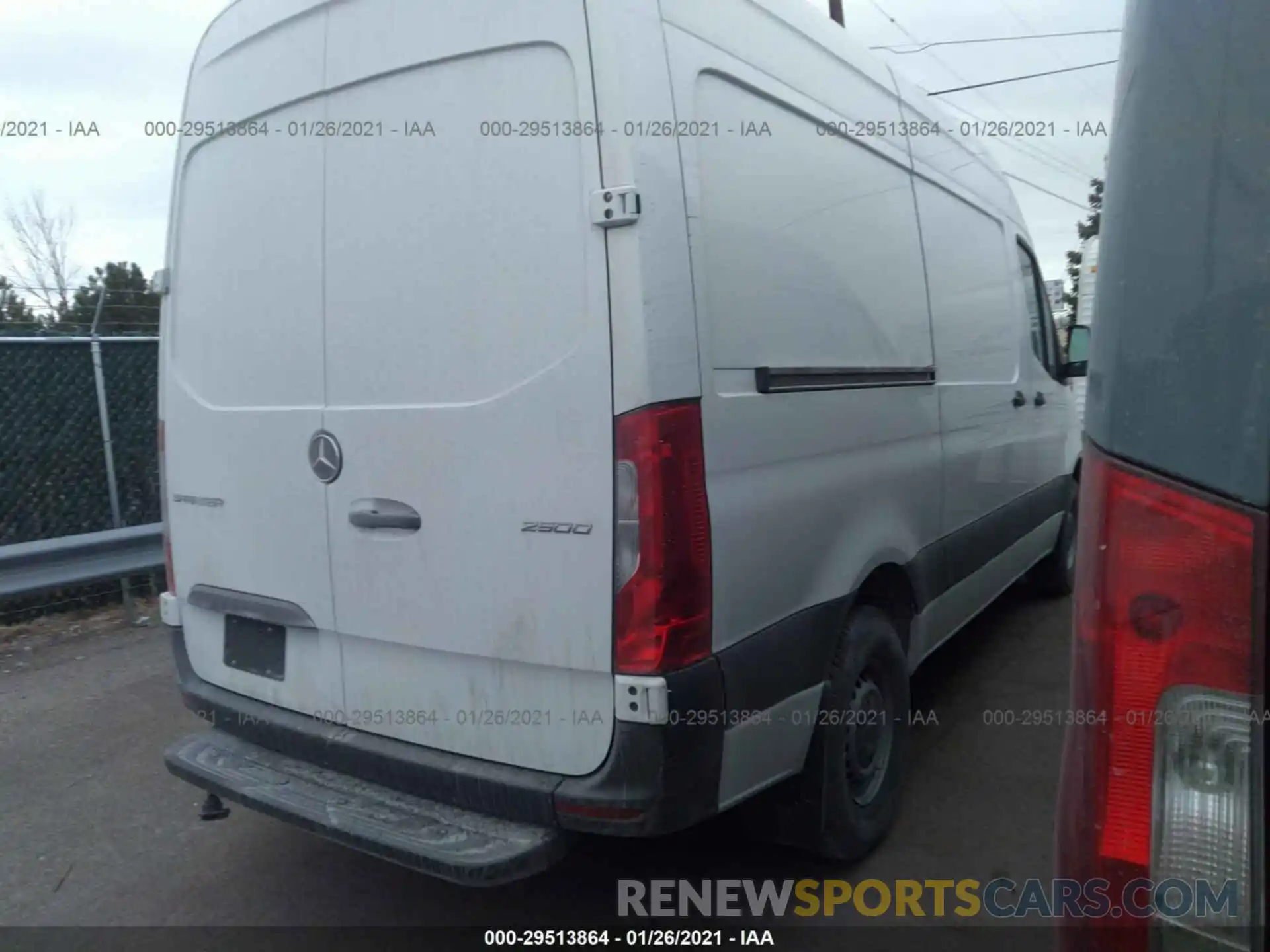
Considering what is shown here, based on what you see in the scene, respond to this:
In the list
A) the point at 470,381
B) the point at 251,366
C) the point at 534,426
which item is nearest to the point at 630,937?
the point at 534,426

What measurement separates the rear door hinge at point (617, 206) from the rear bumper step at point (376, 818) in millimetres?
1455

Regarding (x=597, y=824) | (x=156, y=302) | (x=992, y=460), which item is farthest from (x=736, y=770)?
(x=156, y=302)

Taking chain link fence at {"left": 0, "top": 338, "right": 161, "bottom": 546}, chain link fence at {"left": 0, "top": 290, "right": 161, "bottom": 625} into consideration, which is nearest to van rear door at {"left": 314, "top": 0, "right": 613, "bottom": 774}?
chain link fence at {"left": 0, "top": 290, "right": 161, "bottom": 625}

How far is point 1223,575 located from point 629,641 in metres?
1.35

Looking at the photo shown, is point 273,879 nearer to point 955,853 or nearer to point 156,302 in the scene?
point 955,853

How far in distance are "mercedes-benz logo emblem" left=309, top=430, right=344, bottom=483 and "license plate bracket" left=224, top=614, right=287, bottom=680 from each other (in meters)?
0.53

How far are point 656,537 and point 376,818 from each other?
1074 mm

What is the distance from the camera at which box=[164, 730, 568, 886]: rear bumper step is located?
240cm

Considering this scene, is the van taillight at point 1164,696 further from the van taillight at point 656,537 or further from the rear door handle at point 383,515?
the rear door handle at point 383,515

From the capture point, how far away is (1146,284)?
1.30 m

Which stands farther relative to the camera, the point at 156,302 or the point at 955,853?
the point at 156,302

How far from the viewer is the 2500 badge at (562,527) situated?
92.7 inches

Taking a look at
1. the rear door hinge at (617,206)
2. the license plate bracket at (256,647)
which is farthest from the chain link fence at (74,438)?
the rear door hinge at (617,206)

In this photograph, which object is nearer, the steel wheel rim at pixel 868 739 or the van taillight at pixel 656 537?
the van taillight at pixel 656 537
